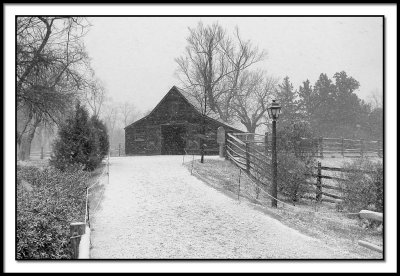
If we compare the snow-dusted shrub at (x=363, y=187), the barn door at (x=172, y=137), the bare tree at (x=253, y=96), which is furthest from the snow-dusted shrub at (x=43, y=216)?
the snow-dusted shrub at (x=363, y=187)

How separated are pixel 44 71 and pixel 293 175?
6.16 m

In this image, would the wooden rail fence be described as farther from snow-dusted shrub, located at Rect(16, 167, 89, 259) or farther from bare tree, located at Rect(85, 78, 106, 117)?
snow-dusted shrub, located at Rect(16, 167, 89, 259)

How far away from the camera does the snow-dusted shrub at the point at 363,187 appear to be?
5.04 meters

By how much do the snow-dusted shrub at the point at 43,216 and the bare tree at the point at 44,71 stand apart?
540 millimetres

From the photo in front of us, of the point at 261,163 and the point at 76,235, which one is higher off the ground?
the point at 261,163

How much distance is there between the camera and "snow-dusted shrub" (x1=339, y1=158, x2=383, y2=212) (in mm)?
5043

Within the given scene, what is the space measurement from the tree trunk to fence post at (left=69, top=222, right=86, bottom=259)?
1246mm

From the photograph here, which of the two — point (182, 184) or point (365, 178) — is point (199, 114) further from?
point (365, 178)

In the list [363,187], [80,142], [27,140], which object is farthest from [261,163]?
[27,140]

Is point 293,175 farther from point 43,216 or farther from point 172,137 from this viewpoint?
point 43,216

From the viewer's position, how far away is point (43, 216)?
486 cm

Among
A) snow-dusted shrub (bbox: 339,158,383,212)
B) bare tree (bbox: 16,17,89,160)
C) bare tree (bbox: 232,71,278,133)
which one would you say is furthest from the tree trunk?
snow-dusted shrub (bbox: 339,158,383,212)

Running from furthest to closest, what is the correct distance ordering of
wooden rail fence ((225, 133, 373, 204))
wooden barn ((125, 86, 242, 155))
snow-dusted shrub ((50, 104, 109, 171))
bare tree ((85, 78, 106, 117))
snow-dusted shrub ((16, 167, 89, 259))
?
wooden rail fence ((225, 133, 373, 204)), wooden barn ((125, 86, 242, 155)), snow-dusted shrub ((50, 104, 109, 171)), bare tree ((85, 78, 106, 117)), snow-dusted shrub ((16, 167, 89, 259))

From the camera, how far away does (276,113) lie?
646 cm
